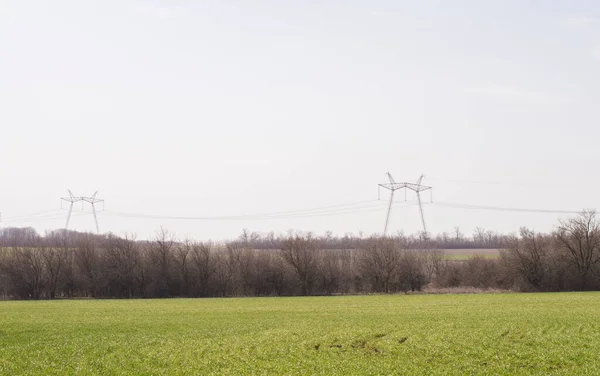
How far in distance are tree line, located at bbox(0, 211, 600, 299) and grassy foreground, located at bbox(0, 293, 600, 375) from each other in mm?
46517

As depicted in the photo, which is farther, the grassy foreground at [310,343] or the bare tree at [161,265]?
the bare tree at [161,265]

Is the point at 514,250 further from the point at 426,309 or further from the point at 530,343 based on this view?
the point at 530,343

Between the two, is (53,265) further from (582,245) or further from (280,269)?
(582,245)

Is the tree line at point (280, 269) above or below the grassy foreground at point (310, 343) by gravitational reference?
above

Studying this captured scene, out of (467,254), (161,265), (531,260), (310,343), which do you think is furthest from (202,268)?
(467,254)

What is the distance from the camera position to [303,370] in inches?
1070

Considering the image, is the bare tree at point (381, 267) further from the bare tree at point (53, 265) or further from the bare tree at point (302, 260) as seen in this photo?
the bare tree at point (53, 265)

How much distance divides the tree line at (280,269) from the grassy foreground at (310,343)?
1831 inches

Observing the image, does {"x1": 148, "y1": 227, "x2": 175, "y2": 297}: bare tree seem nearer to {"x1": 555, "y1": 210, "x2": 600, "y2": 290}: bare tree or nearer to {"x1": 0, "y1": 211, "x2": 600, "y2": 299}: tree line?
{"x1": 0, "y1": 211, "x2": 600, "y2": 299}: tree line

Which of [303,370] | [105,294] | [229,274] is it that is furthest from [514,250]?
[303,370]

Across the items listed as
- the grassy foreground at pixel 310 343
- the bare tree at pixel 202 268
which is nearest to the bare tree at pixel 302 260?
the bare tree at pixel 202 268

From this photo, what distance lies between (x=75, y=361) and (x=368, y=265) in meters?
80.8

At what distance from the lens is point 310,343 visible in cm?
3512

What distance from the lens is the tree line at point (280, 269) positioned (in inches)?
3967
